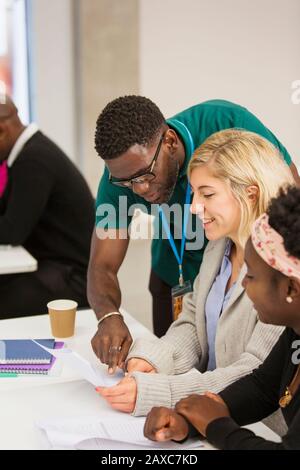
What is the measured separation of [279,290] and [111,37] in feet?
11.8

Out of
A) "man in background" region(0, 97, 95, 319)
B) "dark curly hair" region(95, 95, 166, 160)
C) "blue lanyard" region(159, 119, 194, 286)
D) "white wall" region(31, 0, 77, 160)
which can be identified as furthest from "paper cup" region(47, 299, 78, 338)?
"white wall" region(31, 0, 77, 160)

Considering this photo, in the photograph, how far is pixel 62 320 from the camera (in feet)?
5.91

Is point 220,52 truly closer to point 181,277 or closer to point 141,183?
point 181,277

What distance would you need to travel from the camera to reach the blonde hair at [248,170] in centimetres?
153

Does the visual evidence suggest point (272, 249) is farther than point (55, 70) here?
No

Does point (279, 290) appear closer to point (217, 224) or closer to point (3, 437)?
point (217, 224)

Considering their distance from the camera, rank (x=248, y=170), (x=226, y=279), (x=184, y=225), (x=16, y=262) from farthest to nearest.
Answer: (x=16, y=262)
(x=184, y=225)
(x=226, y=279)
(x=248, y=170)

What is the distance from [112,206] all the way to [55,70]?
2801mm

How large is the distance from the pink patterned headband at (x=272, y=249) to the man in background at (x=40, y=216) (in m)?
1.70

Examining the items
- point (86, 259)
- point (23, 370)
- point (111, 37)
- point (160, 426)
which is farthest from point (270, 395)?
point (111, 37)

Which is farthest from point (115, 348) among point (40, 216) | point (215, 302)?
point (40, 216)

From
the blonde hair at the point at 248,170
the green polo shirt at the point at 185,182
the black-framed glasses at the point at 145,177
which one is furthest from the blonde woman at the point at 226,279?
the green polo shirt at the point at 185,182

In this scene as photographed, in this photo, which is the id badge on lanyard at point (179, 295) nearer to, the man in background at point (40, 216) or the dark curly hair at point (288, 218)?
the dark curly hair at point (288, 218)

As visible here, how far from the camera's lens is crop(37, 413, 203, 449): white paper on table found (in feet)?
3.99
